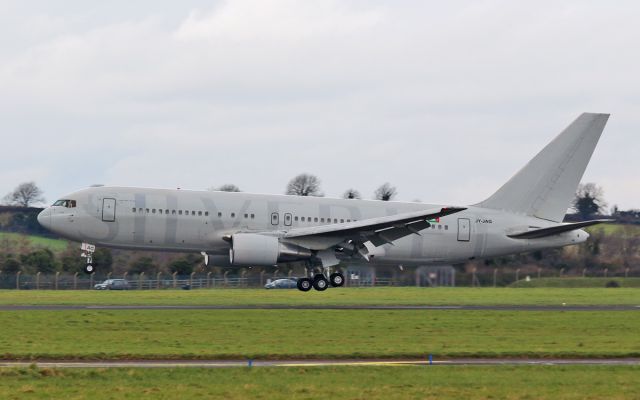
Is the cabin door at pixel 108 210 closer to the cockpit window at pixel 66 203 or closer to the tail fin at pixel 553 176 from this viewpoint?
the cockpit window at pixel 66 203

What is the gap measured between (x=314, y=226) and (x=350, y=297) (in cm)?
509

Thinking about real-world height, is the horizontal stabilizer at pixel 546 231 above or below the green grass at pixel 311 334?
above

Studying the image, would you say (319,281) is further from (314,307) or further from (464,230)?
(464,230)

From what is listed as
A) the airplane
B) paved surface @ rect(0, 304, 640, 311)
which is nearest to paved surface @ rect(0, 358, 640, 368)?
paved surface @ rect(0, 304, 640, 311)

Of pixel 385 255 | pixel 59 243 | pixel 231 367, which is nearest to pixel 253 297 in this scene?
pixel 385 255

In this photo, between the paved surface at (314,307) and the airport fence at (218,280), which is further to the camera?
the airport fence at (218,280)

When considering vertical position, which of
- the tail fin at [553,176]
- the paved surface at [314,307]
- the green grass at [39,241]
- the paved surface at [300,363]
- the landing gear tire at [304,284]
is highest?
the tail fin at [553,176]

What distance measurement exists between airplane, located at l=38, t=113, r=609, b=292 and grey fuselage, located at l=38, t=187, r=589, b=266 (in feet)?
0.14

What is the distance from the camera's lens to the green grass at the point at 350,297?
48000mm

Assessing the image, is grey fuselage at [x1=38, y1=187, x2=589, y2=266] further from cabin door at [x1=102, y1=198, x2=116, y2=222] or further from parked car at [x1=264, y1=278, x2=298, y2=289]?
parked car at [x1=264, y1=278, x2=298, y2=289]

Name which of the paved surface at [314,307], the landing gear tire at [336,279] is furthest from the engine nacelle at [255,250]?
the landing gear tire at [336,279]

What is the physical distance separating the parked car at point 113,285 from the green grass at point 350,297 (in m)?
9.53

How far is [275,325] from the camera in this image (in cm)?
3550

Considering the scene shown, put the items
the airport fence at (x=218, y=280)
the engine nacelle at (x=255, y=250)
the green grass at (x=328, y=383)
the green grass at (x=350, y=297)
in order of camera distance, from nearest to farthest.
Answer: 1. the green grass at (x=328, y=383)
2. the engine nacelle at (x=255, y=250)
3. the green grass at (x=350, y=297)
4. the airport fence at (x=218, y=280)
